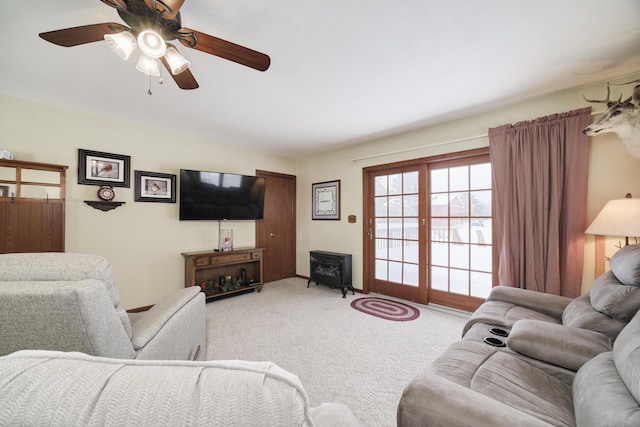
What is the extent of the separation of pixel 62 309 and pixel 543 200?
A: 3.42 metres

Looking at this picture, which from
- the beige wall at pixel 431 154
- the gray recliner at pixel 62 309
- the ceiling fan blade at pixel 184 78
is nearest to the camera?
the gray recliner at pixel 62 309

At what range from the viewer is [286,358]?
2.11 metres

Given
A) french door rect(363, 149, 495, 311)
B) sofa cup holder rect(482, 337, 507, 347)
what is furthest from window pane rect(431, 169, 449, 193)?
sofa cup holder rect(482, 337, 507, 347)

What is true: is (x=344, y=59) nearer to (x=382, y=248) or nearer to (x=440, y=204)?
(x=440, y=204)

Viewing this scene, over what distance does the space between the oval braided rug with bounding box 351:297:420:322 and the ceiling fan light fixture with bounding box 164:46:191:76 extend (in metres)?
3.06

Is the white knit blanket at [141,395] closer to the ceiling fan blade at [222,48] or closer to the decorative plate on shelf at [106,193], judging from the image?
the ceiling fan blade at [222,48]

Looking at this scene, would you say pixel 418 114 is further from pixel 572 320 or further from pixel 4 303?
pixel 4 303

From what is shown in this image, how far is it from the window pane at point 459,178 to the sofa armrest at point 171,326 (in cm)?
309

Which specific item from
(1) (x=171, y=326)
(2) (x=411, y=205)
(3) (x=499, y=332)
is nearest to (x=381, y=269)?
(2) (x=411, y=205)

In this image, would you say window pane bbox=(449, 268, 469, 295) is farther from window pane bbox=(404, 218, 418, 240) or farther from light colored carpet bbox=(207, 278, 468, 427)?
window pane bbox=(404, 218, 418, 240)

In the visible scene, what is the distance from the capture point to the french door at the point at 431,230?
116 inches

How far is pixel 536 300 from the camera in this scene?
6.19 ft

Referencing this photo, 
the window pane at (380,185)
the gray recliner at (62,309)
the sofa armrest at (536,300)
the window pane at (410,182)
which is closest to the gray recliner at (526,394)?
the sofa armrest at (536,300)

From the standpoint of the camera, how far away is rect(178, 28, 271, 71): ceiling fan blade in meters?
1.38
